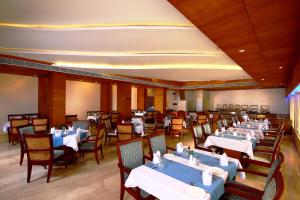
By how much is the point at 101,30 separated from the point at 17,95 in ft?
25.1

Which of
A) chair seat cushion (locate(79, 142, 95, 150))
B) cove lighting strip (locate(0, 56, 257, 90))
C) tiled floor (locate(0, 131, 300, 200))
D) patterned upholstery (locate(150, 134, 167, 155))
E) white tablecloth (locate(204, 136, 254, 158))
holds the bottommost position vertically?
tiled floor (locate(0, 131, 300, 200))

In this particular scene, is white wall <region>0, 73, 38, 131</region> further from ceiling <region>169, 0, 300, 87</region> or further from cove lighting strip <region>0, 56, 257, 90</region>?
ceiling <region>169, 0, 300, 87</region>

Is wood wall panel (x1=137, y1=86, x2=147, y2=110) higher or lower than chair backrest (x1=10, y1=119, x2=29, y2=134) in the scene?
higher

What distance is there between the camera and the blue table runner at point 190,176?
1.66 metres

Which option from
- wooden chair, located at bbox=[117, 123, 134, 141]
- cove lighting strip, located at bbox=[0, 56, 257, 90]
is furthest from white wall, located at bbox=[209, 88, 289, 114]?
wooden chair, located at bbox=[117, 123, 134, 141]

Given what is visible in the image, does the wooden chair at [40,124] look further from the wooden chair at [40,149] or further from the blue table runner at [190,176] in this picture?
the blue table runner at [190,176]

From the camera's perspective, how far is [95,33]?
10.6 ft

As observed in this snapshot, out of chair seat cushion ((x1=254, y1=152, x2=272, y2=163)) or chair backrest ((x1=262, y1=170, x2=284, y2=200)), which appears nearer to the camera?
chair backrest ((x1=262, y1=170, x2=284, y2=200))

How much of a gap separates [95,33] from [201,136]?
353 centimetres

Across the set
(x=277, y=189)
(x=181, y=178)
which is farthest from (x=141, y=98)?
(x=277, y=189)

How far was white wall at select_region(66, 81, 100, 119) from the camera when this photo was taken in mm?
10266

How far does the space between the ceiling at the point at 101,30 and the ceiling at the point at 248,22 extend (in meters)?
0.15

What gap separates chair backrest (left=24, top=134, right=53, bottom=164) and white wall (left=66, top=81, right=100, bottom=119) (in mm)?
7468

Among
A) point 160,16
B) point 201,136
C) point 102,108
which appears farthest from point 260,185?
point 102,108
